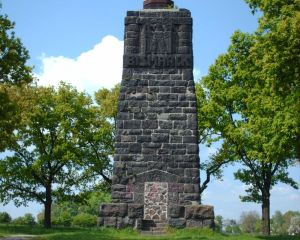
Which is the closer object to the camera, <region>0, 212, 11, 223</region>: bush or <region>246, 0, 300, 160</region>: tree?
<region>246, 0, 300, 160</region>: tree

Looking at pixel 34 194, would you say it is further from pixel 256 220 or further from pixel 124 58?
pixel 256 220

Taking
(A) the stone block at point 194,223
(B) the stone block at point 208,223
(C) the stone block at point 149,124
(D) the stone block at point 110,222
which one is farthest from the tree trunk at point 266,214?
(D) the stone block at point 110,222

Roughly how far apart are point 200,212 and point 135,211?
93.7 inches

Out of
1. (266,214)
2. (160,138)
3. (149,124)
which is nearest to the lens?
(160,138)

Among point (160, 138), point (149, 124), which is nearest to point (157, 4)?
point (149, 124)

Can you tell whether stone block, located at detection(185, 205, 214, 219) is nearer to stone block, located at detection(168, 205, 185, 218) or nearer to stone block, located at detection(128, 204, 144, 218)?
stone block, located at detection(168, 205, 185, 218)

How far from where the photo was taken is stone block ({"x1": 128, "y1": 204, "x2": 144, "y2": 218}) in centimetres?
1661

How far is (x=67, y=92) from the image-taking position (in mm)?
35469

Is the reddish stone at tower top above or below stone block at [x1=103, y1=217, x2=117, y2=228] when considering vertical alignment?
above

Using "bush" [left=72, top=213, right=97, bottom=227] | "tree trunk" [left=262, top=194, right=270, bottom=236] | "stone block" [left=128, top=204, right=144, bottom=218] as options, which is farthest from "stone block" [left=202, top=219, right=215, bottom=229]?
"bush" [left=72, top=213, right=97, bottom=227]

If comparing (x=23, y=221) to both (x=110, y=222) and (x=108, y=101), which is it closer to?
(x=108, y=101)

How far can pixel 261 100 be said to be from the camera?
23.2 m

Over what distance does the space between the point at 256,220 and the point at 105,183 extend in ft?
196

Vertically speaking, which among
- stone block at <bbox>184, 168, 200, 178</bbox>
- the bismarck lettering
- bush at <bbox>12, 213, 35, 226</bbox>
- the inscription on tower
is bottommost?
bush at <bbox>12, 213, 35, 226</bbox>
